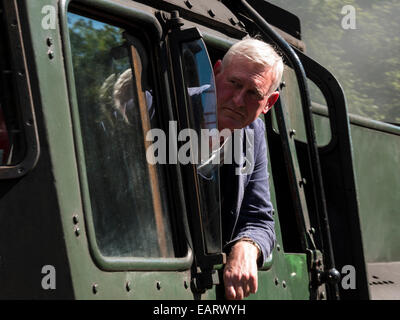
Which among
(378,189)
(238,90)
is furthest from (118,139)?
(378,189)

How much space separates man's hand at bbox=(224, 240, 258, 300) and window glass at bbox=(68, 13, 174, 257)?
26cm

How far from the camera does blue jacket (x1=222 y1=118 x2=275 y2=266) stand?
112 inches

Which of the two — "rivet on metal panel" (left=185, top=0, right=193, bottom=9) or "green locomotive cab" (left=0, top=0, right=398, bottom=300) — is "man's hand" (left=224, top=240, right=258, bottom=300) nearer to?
"green locomotive cab" (left=0, top=0, right=398, bottom=300)

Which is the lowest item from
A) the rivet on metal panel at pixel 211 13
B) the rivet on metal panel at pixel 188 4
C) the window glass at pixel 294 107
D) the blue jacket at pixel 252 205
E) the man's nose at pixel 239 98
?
the blue jacket at pixel 252 205

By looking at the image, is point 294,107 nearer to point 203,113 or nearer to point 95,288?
point 203,113

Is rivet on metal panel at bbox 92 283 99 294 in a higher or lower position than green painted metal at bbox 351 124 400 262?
lower

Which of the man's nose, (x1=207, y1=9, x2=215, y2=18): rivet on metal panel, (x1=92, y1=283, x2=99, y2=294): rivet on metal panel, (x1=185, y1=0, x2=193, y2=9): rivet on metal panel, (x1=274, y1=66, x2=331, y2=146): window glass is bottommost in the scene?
(x1=92, y1=283, x2=99, y2=294): rivet on metal panel

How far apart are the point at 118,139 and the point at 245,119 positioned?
65 cm

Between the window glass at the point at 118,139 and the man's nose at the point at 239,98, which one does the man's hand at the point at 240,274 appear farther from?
the man's nose at the point at 239,98

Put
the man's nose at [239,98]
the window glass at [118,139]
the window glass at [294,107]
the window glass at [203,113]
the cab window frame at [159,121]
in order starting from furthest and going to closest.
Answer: the window glass at [294,107], the man's nose at [239,98], the window glass at [203,113], the window glass at [118,139], the cab window frame at [159,121]

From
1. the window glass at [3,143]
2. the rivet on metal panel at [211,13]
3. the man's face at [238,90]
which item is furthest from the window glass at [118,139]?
the rivet on metal panel at [211,13]

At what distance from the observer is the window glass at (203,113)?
2.57m

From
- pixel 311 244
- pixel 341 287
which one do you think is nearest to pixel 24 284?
pixel 311 244

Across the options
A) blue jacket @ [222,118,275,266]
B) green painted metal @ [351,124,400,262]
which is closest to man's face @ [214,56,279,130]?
blue jacket @ [222,118,275,266]
